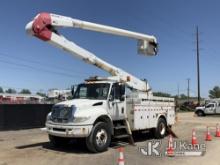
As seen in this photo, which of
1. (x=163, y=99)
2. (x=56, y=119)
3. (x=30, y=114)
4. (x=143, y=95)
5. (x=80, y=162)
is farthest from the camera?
(x=30, y=114)

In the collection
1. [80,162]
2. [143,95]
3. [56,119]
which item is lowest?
[80,162]

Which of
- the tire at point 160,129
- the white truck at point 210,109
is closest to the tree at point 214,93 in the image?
the white truck at point 210,109

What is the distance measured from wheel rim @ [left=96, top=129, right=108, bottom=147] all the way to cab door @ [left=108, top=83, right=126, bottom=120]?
1.14 meters

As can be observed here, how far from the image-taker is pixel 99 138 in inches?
486

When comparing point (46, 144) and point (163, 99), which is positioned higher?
point (163, 99)

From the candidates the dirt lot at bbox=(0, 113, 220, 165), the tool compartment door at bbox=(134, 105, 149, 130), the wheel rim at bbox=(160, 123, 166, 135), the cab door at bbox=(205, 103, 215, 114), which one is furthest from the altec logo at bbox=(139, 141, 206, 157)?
the cab door at bbox=(205, 103, 215, 114)

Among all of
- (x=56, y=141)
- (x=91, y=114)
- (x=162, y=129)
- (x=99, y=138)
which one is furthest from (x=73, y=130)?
(x=162, y=129)

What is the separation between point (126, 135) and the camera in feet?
45.7

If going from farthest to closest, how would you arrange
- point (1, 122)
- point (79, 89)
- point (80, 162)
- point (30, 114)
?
point (30, 114), point (1, 122), point (79, 89), point (80, 162)

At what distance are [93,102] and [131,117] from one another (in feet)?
8.01

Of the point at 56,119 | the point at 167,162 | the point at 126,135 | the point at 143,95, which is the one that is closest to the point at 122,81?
the point at 143,95

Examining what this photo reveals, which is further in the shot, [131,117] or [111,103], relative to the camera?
[131,117]

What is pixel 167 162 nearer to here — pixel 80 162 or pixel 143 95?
pixel 80 162
